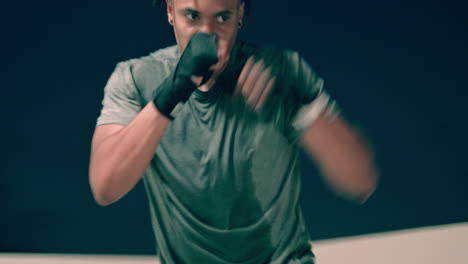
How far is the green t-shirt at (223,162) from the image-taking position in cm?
79

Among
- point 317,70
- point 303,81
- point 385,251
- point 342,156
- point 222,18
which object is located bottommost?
point 385,251

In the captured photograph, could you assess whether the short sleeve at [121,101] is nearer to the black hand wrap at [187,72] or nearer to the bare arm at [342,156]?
the black hand wrap at [187,72]

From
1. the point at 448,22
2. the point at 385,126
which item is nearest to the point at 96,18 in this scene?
the point at 385,126

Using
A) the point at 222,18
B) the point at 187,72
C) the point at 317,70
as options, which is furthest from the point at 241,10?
the point at 317,70

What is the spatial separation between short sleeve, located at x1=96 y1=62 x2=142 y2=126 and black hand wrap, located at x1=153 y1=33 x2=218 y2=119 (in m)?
0.11

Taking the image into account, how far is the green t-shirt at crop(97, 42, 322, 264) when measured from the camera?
787mm

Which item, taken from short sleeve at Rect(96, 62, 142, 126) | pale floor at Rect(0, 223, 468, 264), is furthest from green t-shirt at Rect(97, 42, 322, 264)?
pale floor at Rect(0, 223, 468, 264)

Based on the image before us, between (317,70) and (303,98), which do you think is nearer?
(303,98)

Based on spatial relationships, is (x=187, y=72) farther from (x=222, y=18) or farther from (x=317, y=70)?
(x=317, y=70)

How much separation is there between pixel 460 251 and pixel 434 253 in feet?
0.22

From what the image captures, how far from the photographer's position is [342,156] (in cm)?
80

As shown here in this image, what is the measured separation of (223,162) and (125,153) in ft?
0.51

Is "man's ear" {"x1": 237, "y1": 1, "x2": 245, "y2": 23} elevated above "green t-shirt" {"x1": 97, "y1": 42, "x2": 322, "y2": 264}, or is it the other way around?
"man's ear" {"x1": 237, "y1": 1, "x2": 245, "y2": 23}

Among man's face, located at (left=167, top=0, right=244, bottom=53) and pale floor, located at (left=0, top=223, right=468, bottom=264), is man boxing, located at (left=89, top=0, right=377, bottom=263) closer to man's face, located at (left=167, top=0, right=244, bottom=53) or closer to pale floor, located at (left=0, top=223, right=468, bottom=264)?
man's face, located at (left=167, top=0, right=244, bottom=53)
